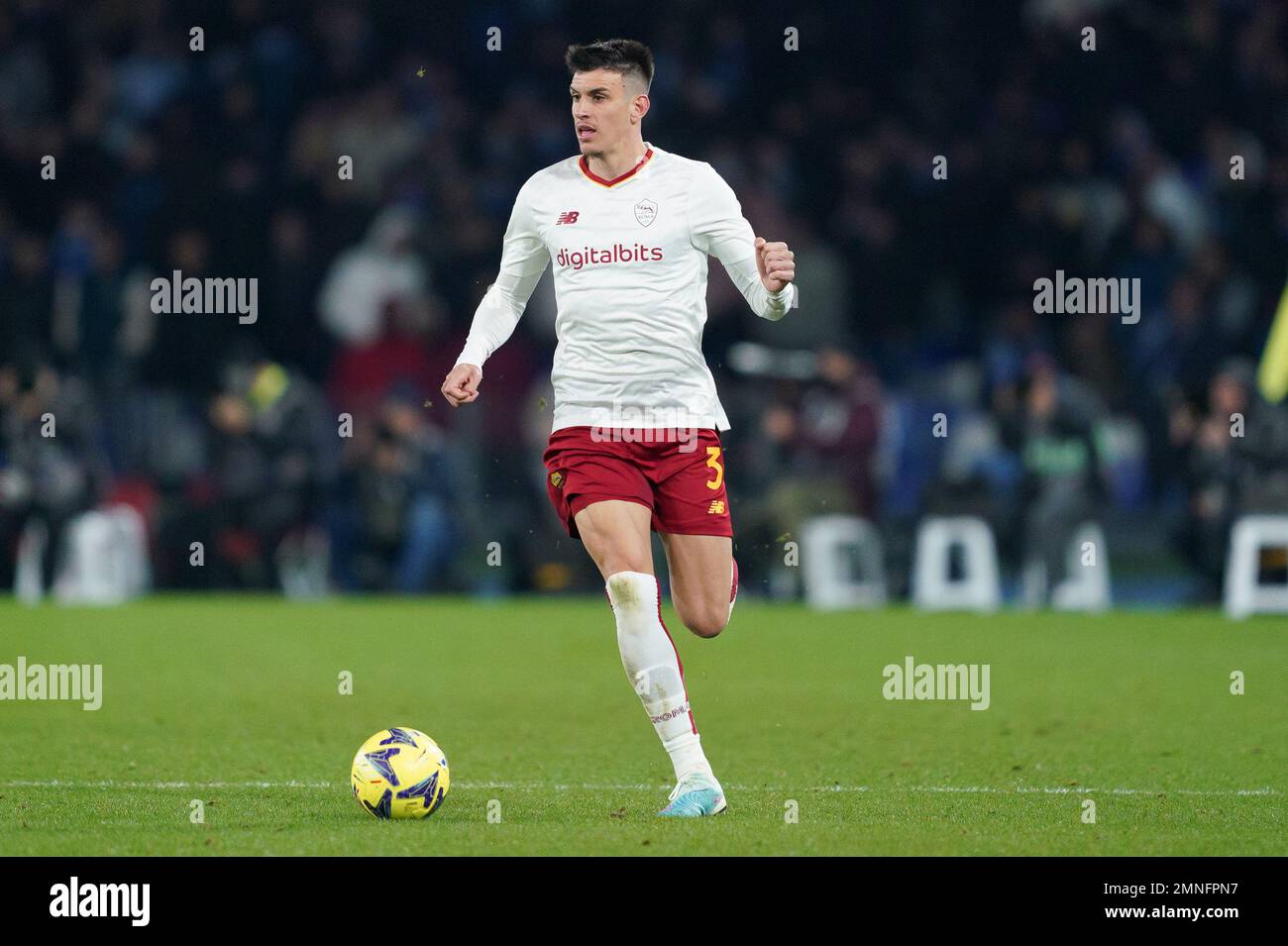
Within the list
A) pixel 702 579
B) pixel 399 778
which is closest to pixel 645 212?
pixel 702 579

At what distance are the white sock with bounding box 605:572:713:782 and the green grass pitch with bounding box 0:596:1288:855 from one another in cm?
26

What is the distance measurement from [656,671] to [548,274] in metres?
12.0

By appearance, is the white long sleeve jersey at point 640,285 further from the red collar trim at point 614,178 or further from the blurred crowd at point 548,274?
the blurred crowd at point 548,274

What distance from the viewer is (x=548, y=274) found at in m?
18.8

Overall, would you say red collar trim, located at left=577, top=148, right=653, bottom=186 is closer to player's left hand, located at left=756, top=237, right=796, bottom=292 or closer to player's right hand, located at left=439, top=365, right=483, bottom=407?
player's left hand, located at left=756, top=237, right=796, bottom=292

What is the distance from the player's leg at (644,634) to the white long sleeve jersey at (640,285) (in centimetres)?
38

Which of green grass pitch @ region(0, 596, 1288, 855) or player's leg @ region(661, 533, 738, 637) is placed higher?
player's leg @ region(661, 533, 738, 637)

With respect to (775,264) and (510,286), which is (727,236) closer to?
(775,264)

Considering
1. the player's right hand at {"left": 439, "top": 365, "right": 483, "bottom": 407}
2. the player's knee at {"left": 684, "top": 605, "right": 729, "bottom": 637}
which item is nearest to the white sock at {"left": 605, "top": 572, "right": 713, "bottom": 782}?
the player's knee at {"left": 684, "top": 605, "right": 729, "bottom": 637}

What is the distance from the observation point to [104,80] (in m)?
21.7

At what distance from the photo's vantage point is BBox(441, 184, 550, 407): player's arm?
292 inches

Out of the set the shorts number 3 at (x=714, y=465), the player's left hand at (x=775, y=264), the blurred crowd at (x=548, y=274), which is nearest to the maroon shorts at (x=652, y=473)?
the shorts number 3 at (x=714, y=465)

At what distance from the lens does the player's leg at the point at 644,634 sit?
6984 mm

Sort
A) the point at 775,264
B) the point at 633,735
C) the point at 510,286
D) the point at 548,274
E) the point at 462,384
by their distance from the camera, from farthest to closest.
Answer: the point at 548,274 < the point at 633,735 < the point at 510,286 < the point at 462,384 < the point at 775,264
